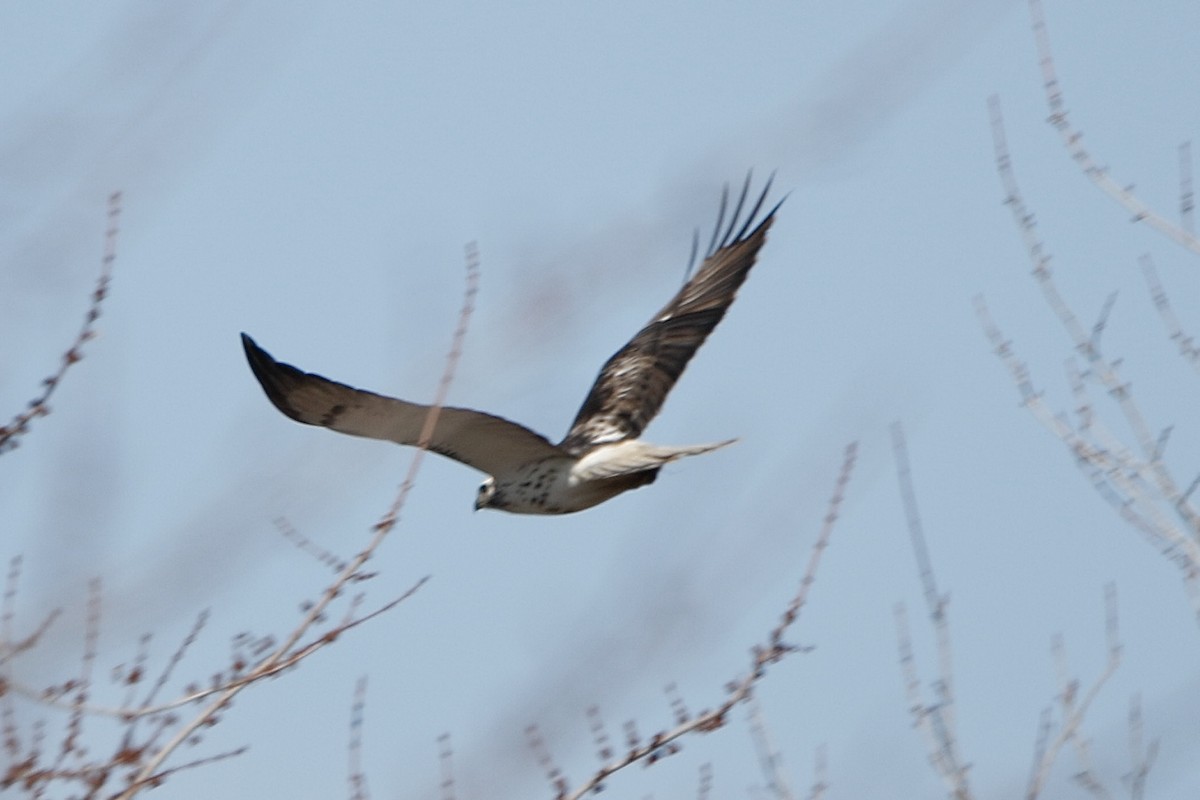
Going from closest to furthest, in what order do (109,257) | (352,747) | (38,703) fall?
(38,703), (109,257), (352,747)

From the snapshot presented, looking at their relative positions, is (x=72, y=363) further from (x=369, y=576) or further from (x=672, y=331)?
(x=672, y=331)

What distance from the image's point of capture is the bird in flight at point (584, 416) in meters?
5.46

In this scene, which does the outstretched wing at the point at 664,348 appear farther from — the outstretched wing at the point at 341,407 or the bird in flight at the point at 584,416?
the outstretched wing at the point at 341,407

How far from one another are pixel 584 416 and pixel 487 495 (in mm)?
862

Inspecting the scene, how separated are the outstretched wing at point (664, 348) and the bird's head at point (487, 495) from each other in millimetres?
358

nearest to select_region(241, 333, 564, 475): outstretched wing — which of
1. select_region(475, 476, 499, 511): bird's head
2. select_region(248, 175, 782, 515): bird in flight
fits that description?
select_region(248, 175, 782, 515): bird in flight

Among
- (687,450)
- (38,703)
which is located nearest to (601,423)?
(687,450)

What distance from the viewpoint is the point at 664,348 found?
8.01 m

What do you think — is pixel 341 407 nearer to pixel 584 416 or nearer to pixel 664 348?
pixel 584 416

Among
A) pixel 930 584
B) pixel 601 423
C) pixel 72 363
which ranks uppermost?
pixel 601 423

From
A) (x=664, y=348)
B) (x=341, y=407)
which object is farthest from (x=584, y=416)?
(x=341, y=407)

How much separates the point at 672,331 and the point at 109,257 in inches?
205

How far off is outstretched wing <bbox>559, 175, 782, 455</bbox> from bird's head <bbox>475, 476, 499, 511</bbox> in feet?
1.17

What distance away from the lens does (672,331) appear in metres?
8.19
